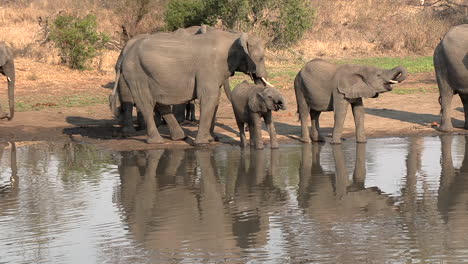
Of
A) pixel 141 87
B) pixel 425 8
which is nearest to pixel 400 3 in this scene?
pixel 425 8

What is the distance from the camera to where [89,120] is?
18.0 m

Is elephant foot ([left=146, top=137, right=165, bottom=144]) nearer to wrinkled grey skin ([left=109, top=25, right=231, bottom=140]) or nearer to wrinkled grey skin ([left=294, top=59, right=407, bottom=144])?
wrinkled grey skin ([left=109, top=25, right=231, bottom=140])

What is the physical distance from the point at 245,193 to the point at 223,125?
20.6 feet

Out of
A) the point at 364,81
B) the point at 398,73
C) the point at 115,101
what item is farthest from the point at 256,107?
the point at 115,101

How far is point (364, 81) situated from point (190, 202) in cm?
517

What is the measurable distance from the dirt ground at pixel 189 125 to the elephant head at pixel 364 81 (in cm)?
117

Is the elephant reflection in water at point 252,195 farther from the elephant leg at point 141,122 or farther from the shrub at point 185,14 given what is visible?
the shrub at point 185,14

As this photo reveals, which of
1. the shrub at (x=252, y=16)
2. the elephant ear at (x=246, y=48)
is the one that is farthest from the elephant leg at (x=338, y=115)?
→ the shrub at (x=252, y=16)

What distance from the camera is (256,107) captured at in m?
13.6

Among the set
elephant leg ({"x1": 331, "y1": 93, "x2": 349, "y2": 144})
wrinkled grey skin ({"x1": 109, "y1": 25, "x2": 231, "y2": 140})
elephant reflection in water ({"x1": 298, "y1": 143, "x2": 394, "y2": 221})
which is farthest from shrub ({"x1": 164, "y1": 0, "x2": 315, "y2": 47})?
elephant reflection in water ({"x1": 298, "y1": 143, "x2": 394, "y2": 221})

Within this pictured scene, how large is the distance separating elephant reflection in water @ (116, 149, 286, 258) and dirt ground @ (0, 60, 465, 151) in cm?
191

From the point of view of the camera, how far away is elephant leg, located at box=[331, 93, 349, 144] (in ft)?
46.6

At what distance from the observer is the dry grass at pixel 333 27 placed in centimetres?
3005

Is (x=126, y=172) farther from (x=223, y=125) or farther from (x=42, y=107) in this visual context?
(x=42, y=107)
